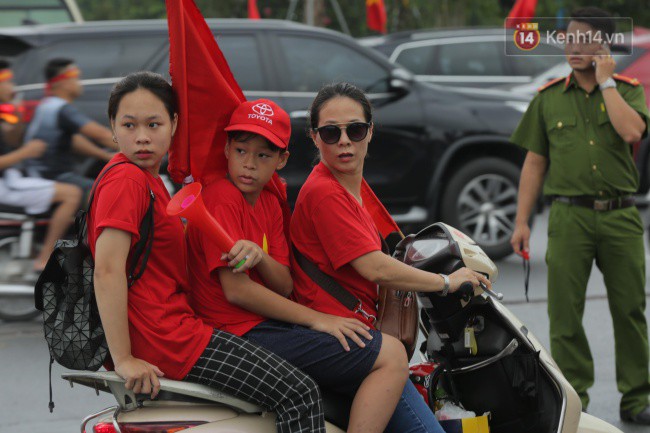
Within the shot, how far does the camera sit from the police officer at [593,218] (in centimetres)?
489

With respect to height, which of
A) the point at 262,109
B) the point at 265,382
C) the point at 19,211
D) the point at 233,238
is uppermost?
the point at 262,109

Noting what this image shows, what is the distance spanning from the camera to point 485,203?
30.2 feet

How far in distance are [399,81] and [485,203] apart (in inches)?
55.4

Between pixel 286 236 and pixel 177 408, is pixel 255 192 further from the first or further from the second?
pixel 177 408

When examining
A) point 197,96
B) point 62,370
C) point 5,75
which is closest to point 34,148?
point 5,75

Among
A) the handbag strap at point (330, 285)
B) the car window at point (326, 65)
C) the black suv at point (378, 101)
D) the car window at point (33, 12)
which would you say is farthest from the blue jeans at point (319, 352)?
the car window at point (33, 12)

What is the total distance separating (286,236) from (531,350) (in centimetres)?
93

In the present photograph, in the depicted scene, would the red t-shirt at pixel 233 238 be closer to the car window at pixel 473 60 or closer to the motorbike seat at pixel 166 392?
the motorbike seat at pixel 166 392

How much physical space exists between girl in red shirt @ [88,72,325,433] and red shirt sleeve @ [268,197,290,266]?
0.93ft

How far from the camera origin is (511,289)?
8086 millimetres

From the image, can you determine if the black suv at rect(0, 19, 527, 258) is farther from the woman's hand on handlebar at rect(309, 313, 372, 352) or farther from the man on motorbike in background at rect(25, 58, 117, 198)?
the woman's hand on handlebar at rect(309, 313, 372, 352)

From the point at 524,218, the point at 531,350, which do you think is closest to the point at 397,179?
the point at 524,218

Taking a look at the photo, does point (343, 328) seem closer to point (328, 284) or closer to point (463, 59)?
point (328, 284)

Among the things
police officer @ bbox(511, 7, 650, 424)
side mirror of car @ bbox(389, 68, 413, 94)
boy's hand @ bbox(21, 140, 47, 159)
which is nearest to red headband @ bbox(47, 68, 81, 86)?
boy's hand @ bbox(21, 140, 47, 159)
